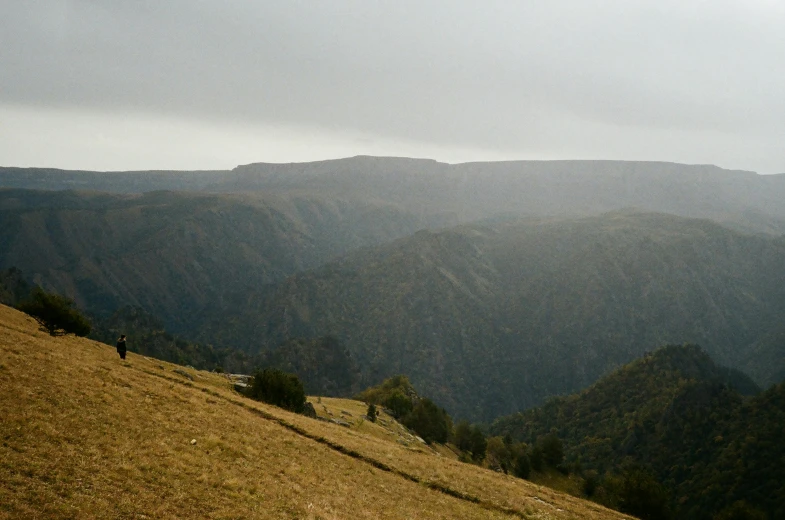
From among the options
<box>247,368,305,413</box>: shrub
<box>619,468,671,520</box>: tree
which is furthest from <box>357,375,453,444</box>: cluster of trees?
<box>619,468,671,520</box>: tree

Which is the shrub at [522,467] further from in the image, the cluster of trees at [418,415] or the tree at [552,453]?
the cluster of trees at [418,415]

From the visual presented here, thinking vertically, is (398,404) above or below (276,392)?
below

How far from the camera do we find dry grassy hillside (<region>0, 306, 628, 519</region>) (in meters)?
16.9

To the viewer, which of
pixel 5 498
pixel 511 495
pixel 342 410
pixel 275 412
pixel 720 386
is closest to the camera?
pixel 5 498

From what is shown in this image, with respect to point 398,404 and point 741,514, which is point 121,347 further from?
point 741,514

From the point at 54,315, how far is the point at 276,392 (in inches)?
863

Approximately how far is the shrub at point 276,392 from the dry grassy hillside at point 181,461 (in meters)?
11.8

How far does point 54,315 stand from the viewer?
45.3 metres

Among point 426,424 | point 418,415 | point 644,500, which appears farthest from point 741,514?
point 418,415

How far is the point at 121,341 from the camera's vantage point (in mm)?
40906

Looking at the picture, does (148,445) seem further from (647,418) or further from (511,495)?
(647,418)

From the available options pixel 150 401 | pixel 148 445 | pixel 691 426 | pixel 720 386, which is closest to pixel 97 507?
pixel 148 445

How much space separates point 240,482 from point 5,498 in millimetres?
9013

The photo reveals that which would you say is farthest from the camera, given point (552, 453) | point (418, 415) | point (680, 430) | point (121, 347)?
point (680, 430)
